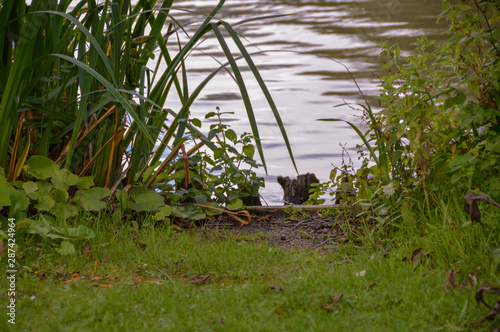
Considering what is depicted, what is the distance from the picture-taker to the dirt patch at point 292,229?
334 cm

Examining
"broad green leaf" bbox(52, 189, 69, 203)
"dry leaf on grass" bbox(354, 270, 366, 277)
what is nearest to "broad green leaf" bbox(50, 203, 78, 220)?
"broad green leaf" bbox(52, 189, 69, 203)

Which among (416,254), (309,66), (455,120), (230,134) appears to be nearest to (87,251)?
(230,134)

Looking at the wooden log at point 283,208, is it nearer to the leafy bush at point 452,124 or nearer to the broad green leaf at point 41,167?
the leafy bush at point 452,124

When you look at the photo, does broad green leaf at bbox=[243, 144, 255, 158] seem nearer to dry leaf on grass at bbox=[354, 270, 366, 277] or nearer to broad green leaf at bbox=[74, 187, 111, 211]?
broad green leaf at bbox=[74, 187, 111, 211]

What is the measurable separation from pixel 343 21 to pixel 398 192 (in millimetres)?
8784

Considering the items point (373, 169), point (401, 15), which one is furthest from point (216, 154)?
point (401, 15)

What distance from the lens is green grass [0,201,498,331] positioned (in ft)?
7.20

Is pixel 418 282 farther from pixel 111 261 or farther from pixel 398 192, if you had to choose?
pixel 111 261

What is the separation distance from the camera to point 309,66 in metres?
9.07

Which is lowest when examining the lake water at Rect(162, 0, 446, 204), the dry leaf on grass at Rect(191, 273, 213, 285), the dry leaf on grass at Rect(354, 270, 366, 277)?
the dry leaf on grass at Rect(191, 273, 213, 285)

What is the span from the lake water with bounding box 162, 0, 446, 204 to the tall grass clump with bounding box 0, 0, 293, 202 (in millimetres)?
366

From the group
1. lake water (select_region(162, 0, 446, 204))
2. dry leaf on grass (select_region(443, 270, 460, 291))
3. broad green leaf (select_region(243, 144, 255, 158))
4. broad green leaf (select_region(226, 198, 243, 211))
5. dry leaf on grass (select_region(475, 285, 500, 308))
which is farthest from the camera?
lake water (select_region(162, 0, 446, 204))

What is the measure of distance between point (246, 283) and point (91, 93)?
4.67 feet

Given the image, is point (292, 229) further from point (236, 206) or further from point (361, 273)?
point (361, 273)
